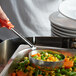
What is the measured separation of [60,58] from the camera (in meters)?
1.22

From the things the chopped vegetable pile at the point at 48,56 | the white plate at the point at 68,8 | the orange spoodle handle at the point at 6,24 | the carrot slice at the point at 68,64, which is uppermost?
the orange spoodle handle at the point at 6,24

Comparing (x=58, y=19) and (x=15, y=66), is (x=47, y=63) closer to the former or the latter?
(x=15, y=66)

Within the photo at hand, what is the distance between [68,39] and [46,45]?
0.52ft

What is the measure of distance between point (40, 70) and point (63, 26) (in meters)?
0.46

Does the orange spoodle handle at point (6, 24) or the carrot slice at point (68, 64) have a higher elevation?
the orange spoodle handle at point (6, 24)

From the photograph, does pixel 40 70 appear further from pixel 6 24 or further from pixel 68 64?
pixel 6 24

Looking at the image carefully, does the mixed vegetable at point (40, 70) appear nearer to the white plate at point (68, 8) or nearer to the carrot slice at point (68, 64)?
the carrot slice at point (68, 64)

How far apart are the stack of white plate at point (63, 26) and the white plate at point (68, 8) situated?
0.05 m

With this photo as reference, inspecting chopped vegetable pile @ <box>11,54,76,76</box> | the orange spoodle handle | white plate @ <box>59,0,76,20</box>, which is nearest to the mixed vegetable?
chopped vegetable pile @ <box>11,54,76,76</box>

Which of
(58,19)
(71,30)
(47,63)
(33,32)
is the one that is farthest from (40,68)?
(33,32)

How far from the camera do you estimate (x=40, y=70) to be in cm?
115

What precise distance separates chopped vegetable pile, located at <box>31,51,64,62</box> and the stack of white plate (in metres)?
0.29

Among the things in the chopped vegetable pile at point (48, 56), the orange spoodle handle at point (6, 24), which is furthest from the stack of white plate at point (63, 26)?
the orange spoodle handle at point (6, 24)

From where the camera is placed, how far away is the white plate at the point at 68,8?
1.56 metres
